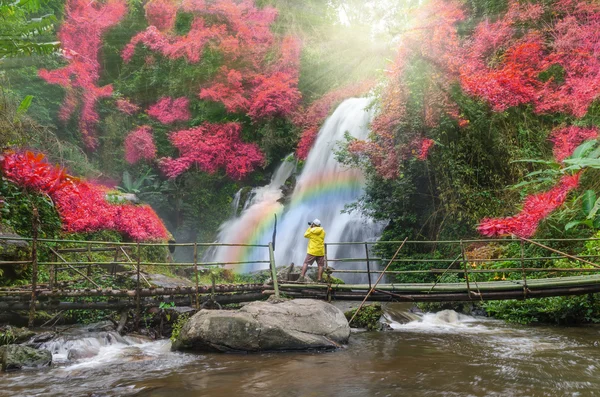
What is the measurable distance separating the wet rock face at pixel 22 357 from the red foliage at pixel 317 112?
13.0m

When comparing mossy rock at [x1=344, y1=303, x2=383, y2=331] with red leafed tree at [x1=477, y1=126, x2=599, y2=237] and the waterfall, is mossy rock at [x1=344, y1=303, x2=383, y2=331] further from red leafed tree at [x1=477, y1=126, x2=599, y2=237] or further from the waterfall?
the waterfall

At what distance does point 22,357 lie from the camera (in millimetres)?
5406

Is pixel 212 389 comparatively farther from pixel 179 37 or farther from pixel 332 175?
pixel 179 37

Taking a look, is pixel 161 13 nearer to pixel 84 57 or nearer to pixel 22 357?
pixel 84 57

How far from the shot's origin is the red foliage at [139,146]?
18250 millimetres

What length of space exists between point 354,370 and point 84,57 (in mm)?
16219

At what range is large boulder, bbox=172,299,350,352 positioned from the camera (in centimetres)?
606

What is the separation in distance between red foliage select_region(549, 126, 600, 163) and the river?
4.33 m

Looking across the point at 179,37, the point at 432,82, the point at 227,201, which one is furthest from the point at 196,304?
the point at 179,37

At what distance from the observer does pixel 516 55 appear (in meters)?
11.1

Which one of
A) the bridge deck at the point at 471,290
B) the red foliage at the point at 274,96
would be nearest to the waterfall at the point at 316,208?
the red foliage at the point at 274,96

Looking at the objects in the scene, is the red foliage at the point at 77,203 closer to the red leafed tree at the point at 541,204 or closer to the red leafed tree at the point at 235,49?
the red leafed tree at the point at 235,49

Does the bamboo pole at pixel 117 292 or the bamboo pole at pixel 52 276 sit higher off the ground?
the bamboo pole at pixel 52 276

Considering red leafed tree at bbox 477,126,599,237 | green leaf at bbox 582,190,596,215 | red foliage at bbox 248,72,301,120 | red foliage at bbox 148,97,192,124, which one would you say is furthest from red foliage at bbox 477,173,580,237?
red foliage at bbox 148,97,192,124
